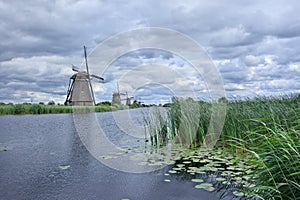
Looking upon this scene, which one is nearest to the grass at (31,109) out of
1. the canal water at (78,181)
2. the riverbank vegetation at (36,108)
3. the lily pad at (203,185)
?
the riverbank vegetation at (36,108)

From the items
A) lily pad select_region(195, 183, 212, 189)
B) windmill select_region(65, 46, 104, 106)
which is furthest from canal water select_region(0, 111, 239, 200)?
windmill select_region(65, 46, 104, 106)

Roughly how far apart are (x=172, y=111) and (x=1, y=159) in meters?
4.05

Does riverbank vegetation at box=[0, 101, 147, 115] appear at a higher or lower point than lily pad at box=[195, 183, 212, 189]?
higher

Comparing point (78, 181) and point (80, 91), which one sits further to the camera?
point (80, 91)

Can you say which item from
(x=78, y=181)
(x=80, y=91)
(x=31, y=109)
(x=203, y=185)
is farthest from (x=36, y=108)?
(x=203, y=185)

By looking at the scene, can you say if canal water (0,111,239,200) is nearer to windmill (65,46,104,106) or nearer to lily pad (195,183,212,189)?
lily pad (195,183,212,189)

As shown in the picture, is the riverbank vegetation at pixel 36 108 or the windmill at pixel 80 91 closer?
the riverbank vegetation at pixel 36 108

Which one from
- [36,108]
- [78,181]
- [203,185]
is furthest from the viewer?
[36,108]

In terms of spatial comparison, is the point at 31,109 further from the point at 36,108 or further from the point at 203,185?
the point at 203,185

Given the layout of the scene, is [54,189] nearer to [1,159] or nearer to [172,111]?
[1,159]

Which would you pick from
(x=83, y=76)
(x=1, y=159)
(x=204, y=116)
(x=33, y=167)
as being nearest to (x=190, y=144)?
(x=204, y=116)

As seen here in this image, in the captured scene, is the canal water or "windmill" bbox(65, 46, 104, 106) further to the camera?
"windmill" bbox(65, 46, 104, 106)

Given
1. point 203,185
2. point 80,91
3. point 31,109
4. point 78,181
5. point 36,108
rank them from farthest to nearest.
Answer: point 80,91, point 36,108, point 31,109, point 78,181, point 203,185

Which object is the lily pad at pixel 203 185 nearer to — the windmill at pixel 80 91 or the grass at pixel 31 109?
the grass at pixel 31 109
